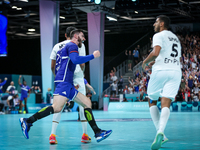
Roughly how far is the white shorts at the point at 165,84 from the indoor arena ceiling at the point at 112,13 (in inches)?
559

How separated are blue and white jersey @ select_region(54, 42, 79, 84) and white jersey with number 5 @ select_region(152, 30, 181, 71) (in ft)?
4.47

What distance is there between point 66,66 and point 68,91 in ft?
1.49

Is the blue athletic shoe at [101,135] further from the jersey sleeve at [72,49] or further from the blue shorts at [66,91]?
the jersey sleeve at [72,49]

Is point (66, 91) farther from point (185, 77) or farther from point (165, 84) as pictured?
point (185, 77)

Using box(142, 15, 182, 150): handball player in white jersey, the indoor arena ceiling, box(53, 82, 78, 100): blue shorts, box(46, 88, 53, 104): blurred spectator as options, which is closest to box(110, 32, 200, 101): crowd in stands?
the indoor arena ceiling

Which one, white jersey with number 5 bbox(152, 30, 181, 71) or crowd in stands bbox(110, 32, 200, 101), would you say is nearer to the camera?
white jersey with number 5 bbox(152, 30, 181, 71)

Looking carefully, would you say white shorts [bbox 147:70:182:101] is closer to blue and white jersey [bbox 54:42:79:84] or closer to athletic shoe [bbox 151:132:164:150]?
athletic shoe [bbox 151:132:164:150]

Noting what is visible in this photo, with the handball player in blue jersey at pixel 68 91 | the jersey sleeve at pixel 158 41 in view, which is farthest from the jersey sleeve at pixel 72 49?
the jersey sleeve at pixel 158 41

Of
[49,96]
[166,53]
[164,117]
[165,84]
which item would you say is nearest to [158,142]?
[164,117]

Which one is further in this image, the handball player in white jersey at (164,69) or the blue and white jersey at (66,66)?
the blue and white jersey at (66,66)

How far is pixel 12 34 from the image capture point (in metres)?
39.1

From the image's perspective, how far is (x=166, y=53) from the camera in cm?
482

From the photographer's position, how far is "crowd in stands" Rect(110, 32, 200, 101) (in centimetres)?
2139

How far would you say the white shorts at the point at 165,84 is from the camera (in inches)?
186
